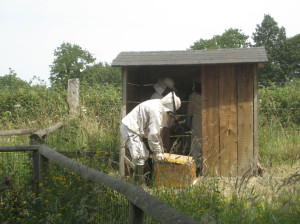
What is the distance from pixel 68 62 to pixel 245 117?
59298 millimetres

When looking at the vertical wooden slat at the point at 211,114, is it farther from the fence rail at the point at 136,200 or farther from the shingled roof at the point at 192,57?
the fence rail at the point at 136,200

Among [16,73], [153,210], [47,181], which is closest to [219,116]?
[47,181]

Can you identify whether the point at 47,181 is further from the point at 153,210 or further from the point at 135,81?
the point at 135,81

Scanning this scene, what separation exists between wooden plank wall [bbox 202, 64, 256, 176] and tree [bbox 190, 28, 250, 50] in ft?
186

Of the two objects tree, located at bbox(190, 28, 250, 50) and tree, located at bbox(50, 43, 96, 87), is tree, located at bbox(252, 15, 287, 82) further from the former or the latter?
tree, located at bbox(50, 43, 96, 87)

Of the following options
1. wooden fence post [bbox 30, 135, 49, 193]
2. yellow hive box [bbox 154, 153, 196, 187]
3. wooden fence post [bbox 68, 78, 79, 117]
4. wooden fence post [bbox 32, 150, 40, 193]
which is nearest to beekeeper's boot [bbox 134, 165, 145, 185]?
yellow hive box [bbox 154, 153, 196, 187]

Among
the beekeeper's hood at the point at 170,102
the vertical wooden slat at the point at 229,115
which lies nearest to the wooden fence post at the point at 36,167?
the beekeeper's hood at the point at 170,102

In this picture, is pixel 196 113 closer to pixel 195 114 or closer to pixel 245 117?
pixel 195 114

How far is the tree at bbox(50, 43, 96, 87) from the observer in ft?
210

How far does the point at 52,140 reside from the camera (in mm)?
7984

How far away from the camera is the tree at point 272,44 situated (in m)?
49.0

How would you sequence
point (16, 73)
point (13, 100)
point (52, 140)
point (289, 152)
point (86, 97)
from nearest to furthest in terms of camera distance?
point (52, 140) < point (289, 152) < point (86, 97) < point (13, 100) < point (16, 73)

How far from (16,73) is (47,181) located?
18.1 m

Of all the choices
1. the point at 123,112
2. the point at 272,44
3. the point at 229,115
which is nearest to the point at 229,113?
the point at 229,115
